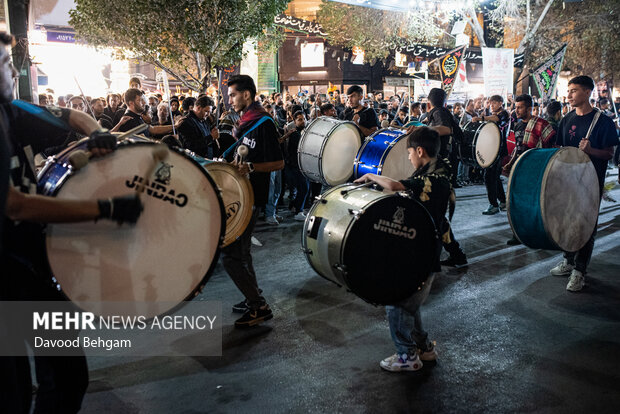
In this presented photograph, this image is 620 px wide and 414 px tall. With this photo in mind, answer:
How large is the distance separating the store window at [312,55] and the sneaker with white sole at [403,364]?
31.8 m

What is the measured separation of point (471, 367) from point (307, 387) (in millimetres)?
1315

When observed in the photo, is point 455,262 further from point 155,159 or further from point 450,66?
point 450,66

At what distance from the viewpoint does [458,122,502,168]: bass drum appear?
413 inches

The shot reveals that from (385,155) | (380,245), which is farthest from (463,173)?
(380,245)

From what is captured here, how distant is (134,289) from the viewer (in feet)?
9.32

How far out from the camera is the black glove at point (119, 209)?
2324mm

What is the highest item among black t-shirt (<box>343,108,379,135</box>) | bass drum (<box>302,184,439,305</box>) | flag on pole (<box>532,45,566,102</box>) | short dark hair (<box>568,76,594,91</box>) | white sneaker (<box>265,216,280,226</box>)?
flag on pole (<box>532,45,566,102</box>)

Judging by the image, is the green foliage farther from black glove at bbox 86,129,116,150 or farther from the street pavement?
black glove at bbox 86,129,116,150

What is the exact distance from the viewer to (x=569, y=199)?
5.52m

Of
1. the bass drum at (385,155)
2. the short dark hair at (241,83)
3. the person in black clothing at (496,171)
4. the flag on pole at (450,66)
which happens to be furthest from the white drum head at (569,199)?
the flag on pole at (450,66)

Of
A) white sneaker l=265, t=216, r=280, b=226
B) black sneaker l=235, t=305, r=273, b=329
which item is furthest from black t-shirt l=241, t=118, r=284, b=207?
white sneaker l=265, t=216, r=280, b=226

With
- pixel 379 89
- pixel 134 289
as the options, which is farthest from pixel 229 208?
pixel 379 89

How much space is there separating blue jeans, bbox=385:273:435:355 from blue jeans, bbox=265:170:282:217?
17.7ft

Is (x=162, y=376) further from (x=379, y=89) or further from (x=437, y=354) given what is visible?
(x=379, y=89)
